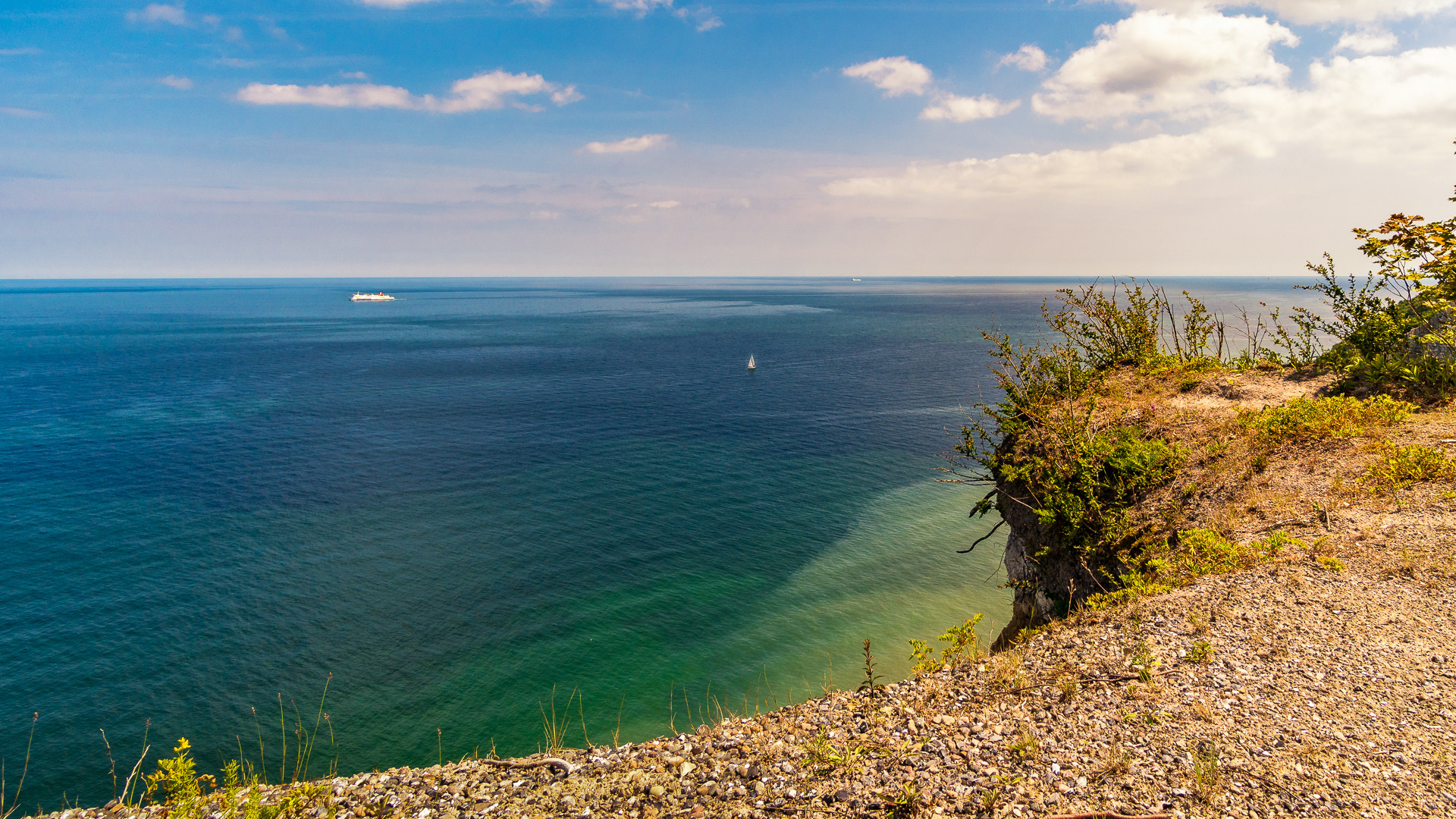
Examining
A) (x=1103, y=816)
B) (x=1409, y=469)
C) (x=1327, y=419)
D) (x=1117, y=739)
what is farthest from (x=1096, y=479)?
(x=1103, y=816)

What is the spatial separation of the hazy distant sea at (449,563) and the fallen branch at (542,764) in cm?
1397

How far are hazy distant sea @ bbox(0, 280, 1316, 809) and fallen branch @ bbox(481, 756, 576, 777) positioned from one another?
1397 centimetres

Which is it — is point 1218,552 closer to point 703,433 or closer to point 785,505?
point 785,505

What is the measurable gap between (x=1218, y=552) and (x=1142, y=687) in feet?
17.6

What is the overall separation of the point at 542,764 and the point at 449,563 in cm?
3276

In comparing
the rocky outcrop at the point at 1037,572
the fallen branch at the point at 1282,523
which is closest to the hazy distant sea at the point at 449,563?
the rocky outcrop at the point at 1037,572

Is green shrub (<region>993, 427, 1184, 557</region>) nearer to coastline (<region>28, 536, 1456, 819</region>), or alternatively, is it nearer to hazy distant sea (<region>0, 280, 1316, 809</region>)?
hazy distant sea (<region>0, 280, 1316, 809</region>)

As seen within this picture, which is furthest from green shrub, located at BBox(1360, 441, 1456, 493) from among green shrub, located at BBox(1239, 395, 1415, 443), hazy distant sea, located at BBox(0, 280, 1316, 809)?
hazy distant sea, located at BBox(0, 280, 1316, 809)

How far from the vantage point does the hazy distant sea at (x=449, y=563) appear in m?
28.0

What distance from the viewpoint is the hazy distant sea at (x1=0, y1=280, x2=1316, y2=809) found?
28031mm

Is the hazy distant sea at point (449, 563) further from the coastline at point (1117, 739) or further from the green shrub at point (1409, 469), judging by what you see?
the green shrub at point (1409, 469)

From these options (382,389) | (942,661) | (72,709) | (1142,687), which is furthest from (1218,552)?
(382,389)

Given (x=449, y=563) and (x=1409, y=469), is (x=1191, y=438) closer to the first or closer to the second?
(x=1409, y=469)

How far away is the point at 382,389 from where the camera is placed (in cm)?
9038
